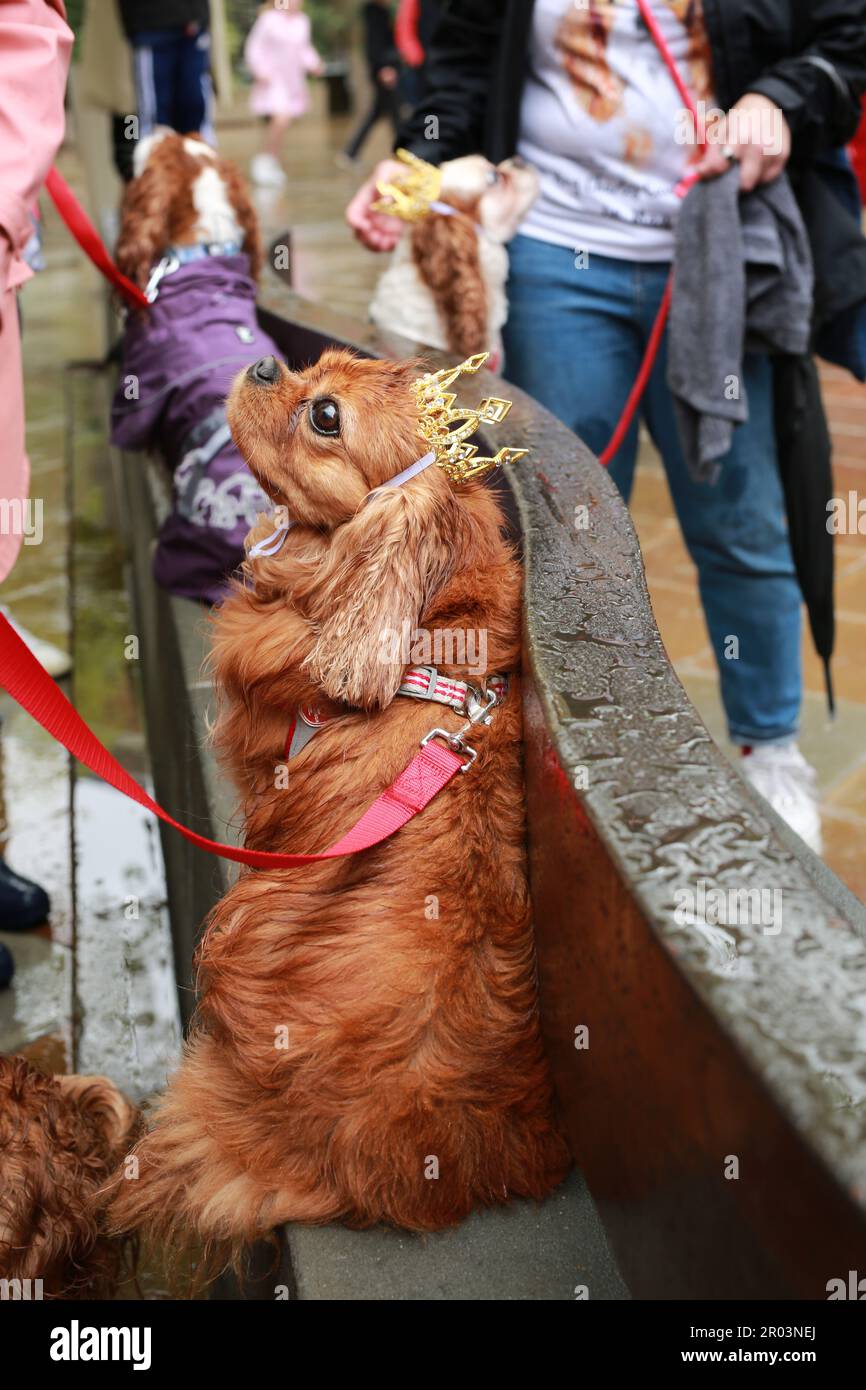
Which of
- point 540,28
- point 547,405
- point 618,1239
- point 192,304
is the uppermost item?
point 540,28

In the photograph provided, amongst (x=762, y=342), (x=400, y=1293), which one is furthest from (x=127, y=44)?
(x=400, y=1293)

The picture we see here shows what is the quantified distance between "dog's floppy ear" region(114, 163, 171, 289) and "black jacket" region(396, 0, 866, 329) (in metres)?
0.90

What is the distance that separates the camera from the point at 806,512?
342 cm

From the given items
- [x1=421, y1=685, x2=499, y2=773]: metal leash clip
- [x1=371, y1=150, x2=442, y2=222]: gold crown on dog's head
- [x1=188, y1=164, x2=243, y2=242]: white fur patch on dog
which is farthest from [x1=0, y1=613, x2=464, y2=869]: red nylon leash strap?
[x1=188, y1=164, x2=243, y2=242]: white fur patch on dog

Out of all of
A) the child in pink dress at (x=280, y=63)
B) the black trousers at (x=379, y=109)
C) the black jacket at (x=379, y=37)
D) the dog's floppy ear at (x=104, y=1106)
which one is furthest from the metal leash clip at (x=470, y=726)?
the black jacket at (x=379, y=37)

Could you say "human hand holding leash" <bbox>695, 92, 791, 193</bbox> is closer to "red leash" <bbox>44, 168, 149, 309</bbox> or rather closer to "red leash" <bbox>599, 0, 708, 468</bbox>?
"red leash" <bbox>599, 0, 708, 468</bbox>

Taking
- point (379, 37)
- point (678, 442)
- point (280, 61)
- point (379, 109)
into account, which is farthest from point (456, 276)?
point (379, 37)

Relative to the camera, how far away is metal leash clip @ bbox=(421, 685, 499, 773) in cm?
189

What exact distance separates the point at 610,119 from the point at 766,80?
1.21 ft

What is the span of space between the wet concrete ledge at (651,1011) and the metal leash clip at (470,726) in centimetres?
9
